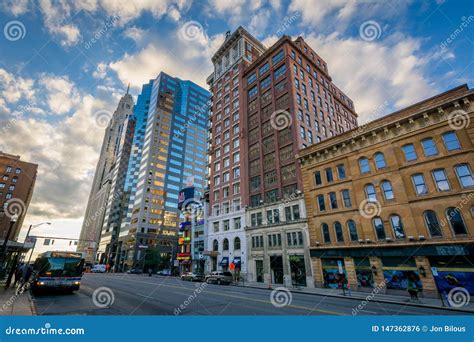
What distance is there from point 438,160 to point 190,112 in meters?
117

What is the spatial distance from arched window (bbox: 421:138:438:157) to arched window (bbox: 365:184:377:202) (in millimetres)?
5731

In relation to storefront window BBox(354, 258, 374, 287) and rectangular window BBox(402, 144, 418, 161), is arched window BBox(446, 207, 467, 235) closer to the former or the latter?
rectangular window BBox(402, 144, 418, 161)

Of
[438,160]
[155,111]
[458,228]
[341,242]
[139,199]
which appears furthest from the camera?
[155,111]

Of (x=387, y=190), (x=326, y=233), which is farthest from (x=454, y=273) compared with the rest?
(x=326, y=233)

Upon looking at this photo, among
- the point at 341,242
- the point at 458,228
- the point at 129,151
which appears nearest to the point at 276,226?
the point at 341,242

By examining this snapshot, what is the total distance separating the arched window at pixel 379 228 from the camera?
23359mm

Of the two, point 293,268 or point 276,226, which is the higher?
point 276,226

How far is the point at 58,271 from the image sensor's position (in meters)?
15.6

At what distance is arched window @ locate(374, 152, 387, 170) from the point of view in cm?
2482

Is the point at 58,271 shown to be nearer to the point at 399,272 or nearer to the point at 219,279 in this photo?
the point at 219,279

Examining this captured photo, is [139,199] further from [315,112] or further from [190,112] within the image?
[315,112]

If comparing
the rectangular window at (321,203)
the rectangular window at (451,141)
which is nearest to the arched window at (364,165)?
the rectangular window at (321,203)

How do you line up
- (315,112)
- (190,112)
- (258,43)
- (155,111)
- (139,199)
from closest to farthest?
1. (315,112)
2. (258,43)
3. (139,199)
4. (155,111)
5. (190,112)

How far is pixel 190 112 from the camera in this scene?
4926 inches
